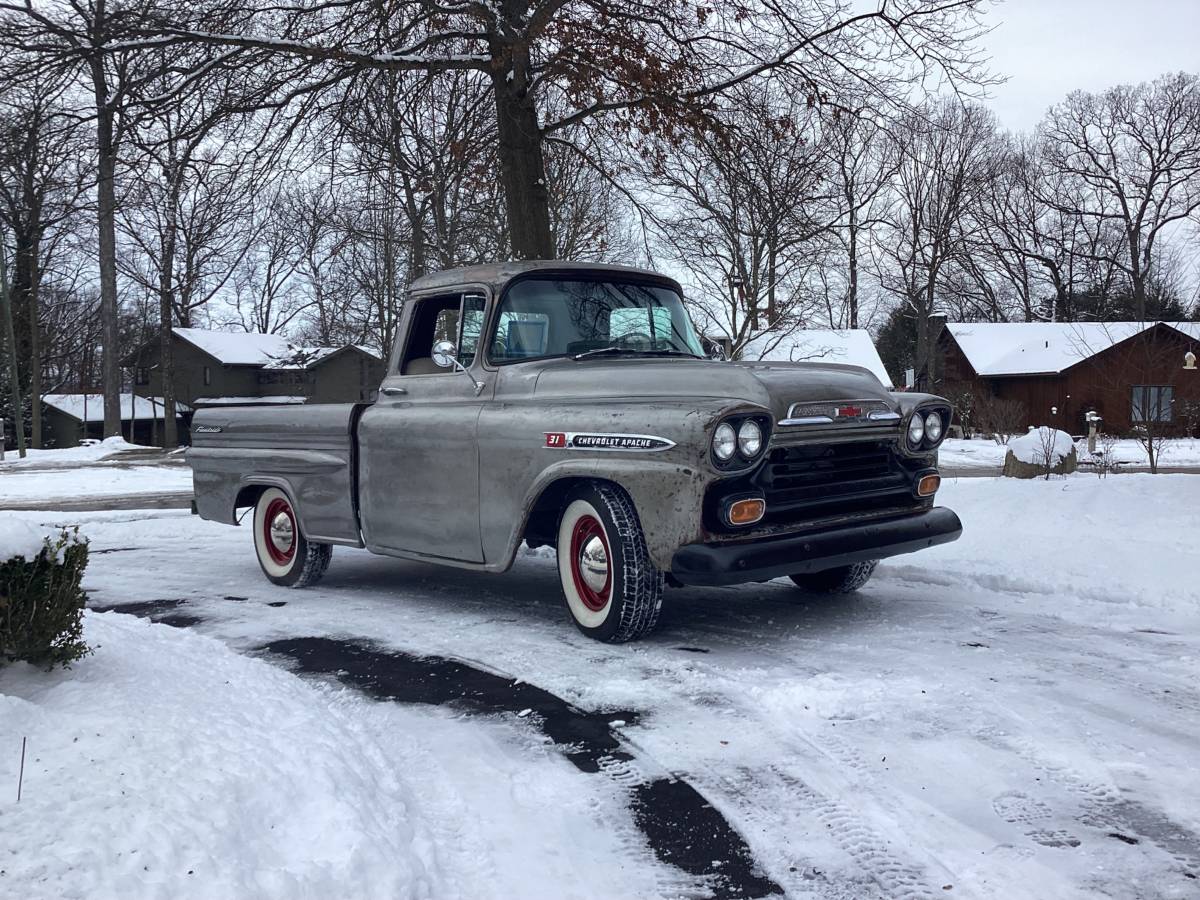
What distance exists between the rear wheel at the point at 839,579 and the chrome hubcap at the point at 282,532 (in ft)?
12.7

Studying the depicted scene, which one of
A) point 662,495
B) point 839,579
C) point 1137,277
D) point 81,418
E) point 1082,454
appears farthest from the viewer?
point 81,418

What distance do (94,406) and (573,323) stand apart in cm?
5525

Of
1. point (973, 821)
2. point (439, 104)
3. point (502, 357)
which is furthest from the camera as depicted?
point (439, 104)

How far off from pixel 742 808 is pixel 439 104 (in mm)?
12656

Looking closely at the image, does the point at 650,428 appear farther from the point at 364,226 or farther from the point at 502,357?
the point at 364,226

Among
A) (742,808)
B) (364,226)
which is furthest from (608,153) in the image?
(364,226)

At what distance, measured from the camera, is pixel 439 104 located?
1418cm

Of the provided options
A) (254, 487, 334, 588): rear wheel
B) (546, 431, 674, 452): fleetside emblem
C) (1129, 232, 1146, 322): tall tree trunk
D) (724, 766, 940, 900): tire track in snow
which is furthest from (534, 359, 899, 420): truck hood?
(1129, 232, 1146, 322): tall tree trunk

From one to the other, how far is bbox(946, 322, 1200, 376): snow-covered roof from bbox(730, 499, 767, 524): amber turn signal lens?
3784cm

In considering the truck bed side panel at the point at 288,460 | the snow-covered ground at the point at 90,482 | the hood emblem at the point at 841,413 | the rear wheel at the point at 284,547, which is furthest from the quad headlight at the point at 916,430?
the snow-covered ground at the point at 90,482

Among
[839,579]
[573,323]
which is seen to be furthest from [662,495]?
[839,579]

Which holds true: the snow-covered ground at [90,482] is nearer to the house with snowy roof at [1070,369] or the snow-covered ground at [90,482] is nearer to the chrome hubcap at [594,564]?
the chrome hubcap at [594,564]

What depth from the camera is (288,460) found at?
756 cm

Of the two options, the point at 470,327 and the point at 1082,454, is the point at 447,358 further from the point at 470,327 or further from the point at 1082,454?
the point at 1082,454
